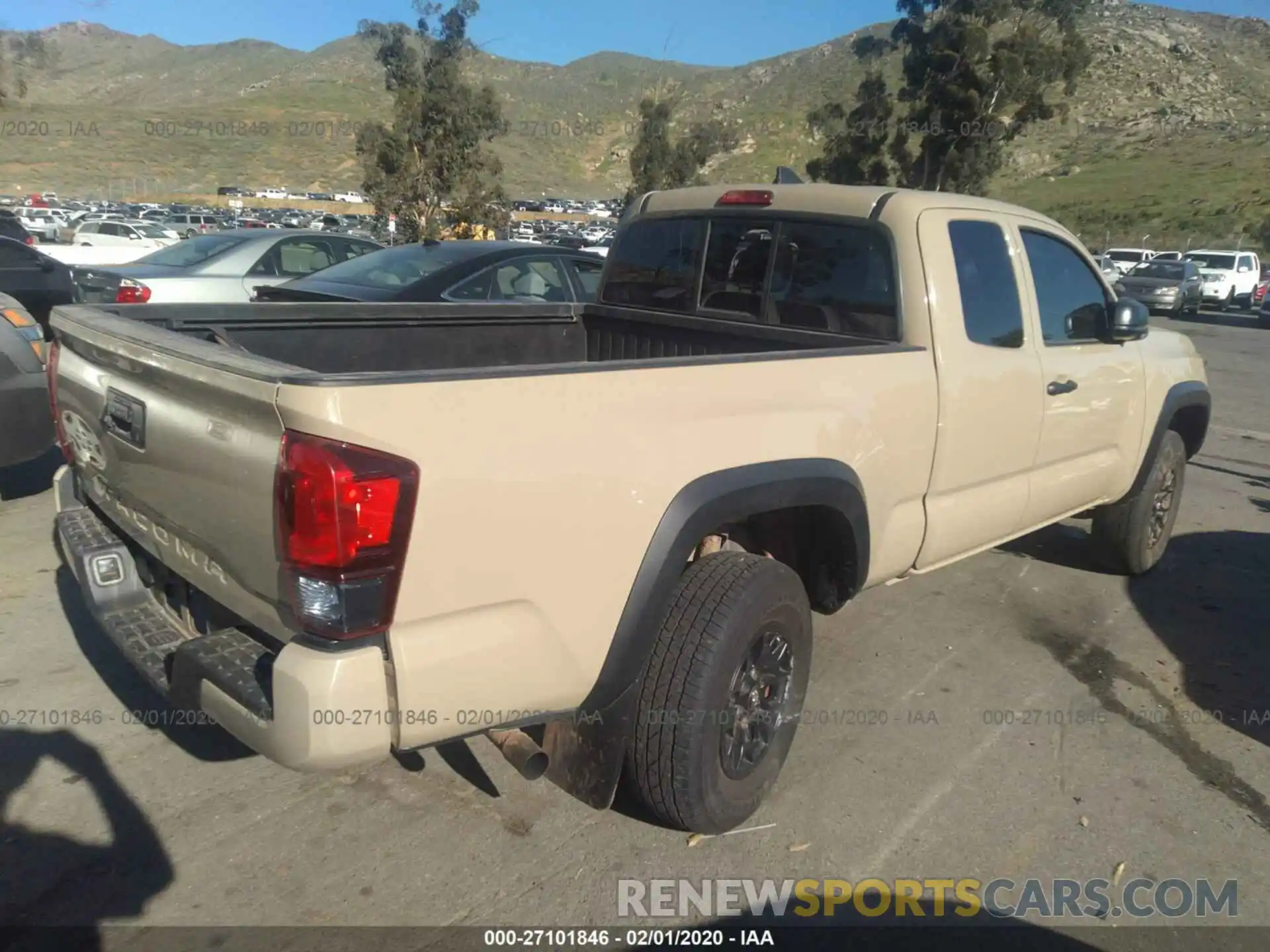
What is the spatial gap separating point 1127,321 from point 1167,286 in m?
24.9

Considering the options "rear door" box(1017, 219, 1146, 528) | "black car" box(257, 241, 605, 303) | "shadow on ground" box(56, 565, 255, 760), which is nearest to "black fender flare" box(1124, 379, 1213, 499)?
"rear door" box(1017, 219, 1146, 528)

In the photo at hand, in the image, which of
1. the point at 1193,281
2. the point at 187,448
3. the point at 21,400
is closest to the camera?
the point at 187,448

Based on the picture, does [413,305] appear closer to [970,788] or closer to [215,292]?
[970,788]

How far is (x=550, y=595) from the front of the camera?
7.75 feet

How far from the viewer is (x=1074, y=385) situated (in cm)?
428

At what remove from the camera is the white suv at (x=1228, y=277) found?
28.4m

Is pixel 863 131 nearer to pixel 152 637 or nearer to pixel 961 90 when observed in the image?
pixel 961 90

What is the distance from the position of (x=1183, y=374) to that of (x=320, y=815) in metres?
4.78

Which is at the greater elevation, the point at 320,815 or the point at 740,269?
the point at 740,269

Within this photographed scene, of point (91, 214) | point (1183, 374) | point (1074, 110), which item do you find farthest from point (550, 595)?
point (1074, 110)

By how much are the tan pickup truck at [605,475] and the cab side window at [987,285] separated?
2 cm

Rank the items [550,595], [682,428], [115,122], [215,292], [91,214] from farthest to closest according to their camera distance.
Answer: [115,122], [91,214], [215,292], [682,428], [550,595]

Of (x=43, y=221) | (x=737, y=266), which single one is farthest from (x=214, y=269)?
(x=43, y=221)

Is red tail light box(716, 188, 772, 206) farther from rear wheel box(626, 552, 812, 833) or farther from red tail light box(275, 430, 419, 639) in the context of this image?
red tail light box(275, 430, 419, 639)
